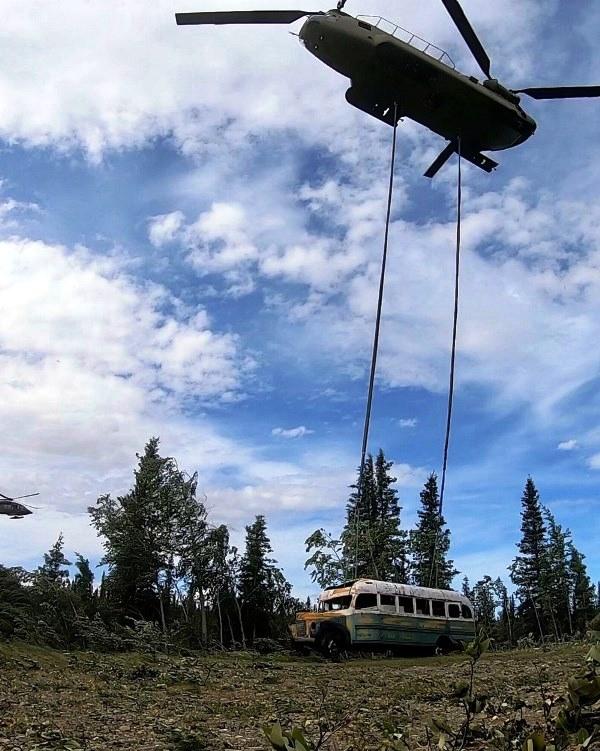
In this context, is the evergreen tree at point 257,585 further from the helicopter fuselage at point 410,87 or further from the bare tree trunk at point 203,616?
the helicopter fuselage at point 410,87

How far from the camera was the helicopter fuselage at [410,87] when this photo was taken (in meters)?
3.81

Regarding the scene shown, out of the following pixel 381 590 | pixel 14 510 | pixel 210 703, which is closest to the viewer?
pixel 210 703

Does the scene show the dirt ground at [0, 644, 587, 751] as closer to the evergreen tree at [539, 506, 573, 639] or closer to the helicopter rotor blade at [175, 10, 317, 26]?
the helicopter rotor blade at [175, 10, 317, 26]

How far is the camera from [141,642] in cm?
1526

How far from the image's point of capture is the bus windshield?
1701 cm

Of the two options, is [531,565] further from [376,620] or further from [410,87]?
[410,87]

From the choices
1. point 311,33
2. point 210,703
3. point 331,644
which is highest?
point 311,33

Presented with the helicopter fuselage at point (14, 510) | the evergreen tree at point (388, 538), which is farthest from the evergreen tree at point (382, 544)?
the helicopter fuselage at point (14, 510)

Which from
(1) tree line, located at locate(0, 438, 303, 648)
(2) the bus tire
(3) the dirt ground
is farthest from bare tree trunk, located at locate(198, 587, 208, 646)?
(3) the dirt ground

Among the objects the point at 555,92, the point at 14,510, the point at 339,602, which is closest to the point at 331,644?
the point at 339,602

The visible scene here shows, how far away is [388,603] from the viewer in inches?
678

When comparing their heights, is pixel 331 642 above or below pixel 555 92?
below

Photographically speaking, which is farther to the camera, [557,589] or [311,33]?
[557,589]

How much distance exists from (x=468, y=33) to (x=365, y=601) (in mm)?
15084
